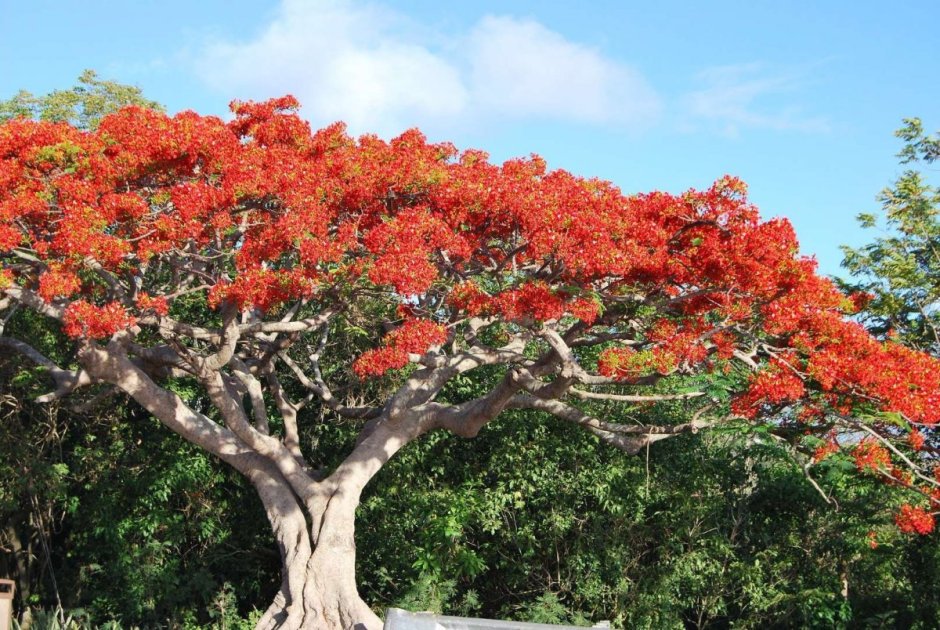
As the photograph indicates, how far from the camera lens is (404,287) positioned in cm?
724

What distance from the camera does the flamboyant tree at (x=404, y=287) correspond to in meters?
7.29

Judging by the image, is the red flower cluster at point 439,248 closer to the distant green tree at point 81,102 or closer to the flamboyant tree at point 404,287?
the flamboyant tree at point 404,287

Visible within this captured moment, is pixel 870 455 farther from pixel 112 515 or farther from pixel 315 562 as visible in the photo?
pixel 112 515

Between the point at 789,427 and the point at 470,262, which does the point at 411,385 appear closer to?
the point at 470,262

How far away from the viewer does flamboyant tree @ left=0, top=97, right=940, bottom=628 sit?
287 inches

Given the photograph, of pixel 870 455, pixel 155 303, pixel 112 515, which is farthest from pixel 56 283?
pixel 870 455

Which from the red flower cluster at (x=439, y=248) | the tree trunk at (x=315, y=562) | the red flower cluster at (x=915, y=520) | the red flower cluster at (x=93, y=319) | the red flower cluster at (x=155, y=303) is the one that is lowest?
the tree trunk at (x=315, y=562)

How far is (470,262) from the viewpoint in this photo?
8406 mm

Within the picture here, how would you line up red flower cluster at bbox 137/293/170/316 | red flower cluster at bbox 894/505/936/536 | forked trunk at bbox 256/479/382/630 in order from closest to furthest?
red flower cluster at bbox 137/293/170/316 < red flower cluster at bbox 894/505/936/536 < forked trunk at bbox 256/479/382/630

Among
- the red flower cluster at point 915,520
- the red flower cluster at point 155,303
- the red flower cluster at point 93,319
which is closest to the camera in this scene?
the red flower cluster at point 93,319

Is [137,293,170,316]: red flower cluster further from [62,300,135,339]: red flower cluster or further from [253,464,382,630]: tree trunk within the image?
[253,464,382,630]: tree trunk

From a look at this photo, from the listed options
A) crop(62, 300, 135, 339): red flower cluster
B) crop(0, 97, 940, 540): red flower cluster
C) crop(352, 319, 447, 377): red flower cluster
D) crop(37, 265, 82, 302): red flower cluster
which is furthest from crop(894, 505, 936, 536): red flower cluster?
crop(37, 265, 82, 302): red flower cluster

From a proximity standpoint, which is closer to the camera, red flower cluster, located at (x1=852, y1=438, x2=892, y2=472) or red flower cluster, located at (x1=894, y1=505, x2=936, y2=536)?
red flower cluster, located at (x1=852, y1=438, x2=892, y2=472)

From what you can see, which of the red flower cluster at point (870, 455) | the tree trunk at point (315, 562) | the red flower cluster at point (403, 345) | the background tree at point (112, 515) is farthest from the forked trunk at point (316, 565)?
the red flower cluster at point (870, 455)
